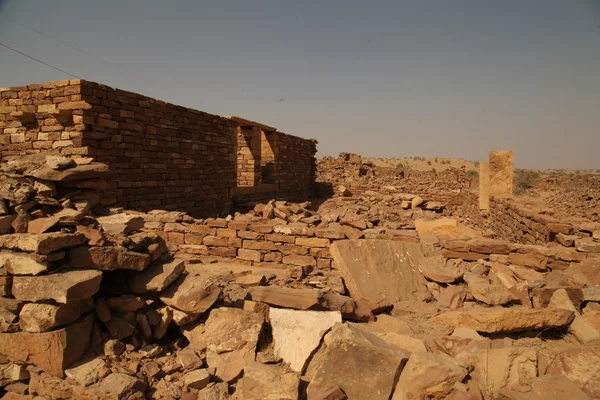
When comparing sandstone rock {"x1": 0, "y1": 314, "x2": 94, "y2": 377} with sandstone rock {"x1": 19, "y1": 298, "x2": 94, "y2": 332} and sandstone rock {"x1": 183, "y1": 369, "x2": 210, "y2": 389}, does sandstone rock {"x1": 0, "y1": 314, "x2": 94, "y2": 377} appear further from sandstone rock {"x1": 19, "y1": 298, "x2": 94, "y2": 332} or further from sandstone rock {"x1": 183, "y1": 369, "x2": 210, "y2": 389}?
sandstone rock {"x1": 183, "y1": 369, "x2": 210, "y2": 389}

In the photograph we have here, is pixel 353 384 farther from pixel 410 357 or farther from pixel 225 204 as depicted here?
pixel 225 204

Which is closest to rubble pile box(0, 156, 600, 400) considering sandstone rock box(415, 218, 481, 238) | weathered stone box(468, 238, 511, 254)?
weathered stone box(468, 238, 511, 254)

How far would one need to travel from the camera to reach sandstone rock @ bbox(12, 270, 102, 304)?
288cm

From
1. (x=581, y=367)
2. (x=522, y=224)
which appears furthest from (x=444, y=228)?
(x=581, y=367)

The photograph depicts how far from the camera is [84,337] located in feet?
10.0

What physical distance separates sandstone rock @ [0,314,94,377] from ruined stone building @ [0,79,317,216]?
14.1 feet

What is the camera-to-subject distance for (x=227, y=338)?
3.37 meters

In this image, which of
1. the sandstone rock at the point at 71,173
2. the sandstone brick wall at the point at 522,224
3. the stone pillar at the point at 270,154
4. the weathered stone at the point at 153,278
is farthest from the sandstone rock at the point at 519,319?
the stone pillar at the point at 270,154

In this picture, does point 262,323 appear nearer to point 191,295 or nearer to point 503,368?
point 191,295

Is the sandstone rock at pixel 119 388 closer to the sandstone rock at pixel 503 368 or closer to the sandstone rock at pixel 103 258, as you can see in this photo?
the sandstone rock at pixel 103 258

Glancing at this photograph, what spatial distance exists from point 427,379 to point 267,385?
126 centimetres

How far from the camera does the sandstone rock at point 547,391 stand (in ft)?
8.57

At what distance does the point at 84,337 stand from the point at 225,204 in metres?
8.30

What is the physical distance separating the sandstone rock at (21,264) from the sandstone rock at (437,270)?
15.1ft
